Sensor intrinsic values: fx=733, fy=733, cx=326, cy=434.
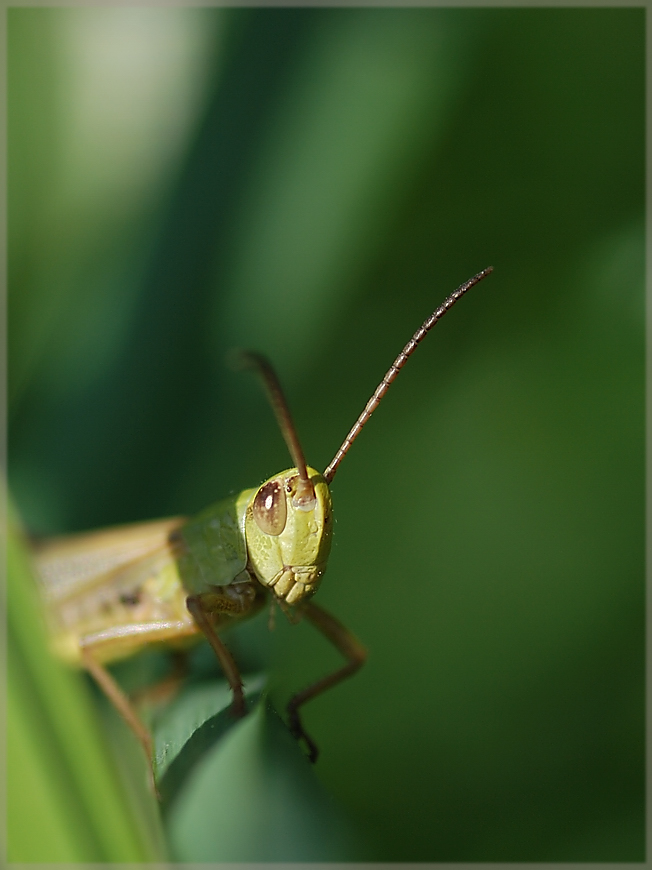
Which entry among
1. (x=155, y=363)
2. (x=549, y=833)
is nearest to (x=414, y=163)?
(x=155, y=363)

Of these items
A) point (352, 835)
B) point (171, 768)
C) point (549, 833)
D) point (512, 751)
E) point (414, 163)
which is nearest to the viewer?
point (171, 768)

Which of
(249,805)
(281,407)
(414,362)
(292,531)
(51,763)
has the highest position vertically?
(414,362)

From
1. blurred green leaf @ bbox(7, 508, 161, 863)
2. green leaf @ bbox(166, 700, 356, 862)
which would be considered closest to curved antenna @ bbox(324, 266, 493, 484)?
green leaf @ bbox(166, 700, 356, 862)

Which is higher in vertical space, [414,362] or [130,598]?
[414,362]

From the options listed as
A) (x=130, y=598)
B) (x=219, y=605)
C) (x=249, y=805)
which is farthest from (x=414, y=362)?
(x=249, y=805)

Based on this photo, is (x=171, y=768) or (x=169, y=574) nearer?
(x=171, y=768)

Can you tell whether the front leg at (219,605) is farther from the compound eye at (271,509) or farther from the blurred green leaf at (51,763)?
the blurred green leaf at (51,763)

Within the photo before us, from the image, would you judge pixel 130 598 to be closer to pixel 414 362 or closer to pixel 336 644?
pixel 336 644

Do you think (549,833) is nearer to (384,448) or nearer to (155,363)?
(384,448)
